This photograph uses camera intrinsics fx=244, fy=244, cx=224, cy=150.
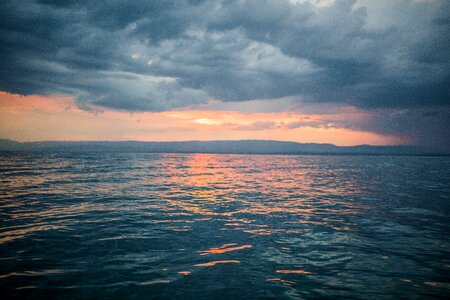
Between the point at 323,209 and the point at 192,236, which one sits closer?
the point at 192,236

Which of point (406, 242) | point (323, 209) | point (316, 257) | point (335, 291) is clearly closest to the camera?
point (335, 291)

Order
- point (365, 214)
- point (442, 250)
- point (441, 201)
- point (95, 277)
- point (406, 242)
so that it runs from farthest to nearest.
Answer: point (441, 201)
point (365, 214)
point (406, 242)
point (442, 250)
point (95, 277)

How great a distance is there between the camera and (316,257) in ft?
28.8

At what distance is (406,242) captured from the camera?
10477 mm

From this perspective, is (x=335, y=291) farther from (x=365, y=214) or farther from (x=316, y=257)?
(x=365, y=214)

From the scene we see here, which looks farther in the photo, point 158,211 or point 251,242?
point 158,211

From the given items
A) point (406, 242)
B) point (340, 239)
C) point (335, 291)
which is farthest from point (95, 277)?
point (406, 242)

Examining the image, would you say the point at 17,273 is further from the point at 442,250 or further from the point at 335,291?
the point at 442,250

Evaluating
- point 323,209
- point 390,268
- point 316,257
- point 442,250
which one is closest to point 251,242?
point 316,257

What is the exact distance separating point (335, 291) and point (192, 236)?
6.17 meters

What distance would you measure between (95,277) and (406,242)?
12.0m

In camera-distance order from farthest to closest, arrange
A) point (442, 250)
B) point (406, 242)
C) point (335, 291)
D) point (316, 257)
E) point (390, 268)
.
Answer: point (406, 242), point (442, 250), point (316, 257), point (390, 268), point (335, 291)

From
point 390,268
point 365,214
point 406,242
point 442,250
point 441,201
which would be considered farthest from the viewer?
point 441,201

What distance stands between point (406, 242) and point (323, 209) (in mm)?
6606
